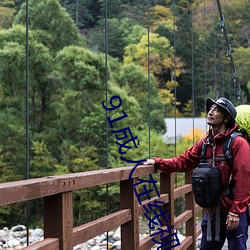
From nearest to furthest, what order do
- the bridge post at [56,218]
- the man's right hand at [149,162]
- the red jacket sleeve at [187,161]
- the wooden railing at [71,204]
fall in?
the wooden railing at [71,204] < the bridge post at [56,218] < the red jacket sleeve at [187,161] < the man's right hand at [149,162]

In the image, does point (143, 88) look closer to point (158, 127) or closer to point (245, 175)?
point (158, 127)

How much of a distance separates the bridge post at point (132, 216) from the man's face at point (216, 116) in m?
0.31

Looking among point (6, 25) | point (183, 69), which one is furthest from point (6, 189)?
point (183, 69)

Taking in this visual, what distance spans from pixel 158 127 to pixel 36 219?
5198 mm

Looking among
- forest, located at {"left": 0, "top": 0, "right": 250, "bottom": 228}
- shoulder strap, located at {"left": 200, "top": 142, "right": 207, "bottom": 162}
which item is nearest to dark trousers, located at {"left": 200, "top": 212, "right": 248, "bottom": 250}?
shoulder strap, located at {"left": 200, "top": 142, "right": 207, "bottom": 162}

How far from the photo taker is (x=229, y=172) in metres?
1.93

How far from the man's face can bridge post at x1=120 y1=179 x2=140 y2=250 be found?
0.31 m

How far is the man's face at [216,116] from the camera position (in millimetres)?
1971

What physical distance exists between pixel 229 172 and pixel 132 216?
35 centimetres

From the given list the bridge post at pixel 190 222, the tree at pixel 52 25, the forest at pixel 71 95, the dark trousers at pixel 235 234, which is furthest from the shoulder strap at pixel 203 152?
the tree at pixel 52 25

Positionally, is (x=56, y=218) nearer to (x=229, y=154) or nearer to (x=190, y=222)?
(x=229, y=154)

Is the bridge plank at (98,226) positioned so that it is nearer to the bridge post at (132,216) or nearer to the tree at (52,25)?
the bridge post at (132,216)

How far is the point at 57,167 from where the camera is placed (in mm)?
14320

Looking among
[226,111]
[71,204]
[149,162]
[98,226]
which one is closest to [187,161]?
[149,162]
